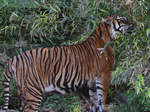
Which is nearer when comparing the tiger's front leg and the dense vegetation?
the dense vegetation

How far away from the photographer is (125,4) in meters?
3.89

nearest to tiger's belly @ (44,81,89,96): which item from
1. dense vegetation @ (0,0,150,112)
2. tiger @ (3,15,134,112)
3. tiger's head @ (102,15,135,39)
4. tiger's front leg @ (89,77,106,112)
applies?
tiger @ (3,15,134,112)

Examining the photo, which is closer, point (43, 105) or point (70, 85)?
point (70, 85)

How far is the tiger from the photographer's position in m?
4.65

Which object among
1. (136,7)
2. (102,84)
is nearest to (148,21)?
(136,7)

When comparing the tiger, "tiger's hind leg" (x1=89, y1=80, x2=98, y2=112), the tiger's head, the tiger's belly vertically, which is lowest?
"tiger's hind leg" (x1=89, y1=80, x2=98, y2=112)

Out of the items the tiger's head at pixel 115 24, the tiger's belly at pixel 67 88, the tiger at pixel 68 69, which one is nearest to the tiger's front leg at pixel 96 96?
the tiger at pixel 68 69

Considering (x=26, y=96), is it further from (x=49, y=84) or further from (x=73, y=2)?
(x=73, y=2)

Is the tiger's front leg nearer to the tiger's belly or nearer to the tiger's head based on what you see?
the tiger's belly

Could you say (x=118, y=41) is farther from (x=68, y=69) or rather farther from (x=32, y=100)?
(x=32, y=100)

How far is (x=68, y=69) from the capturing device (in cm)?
486

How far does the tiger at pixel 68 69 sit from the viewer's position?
4652 mm

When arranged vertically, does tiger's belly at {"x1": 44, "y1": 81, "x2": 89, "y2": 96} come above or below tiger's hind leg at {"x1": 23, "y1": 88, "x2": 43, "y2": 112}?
above

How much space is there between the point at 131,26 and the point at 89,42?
0.82 m
